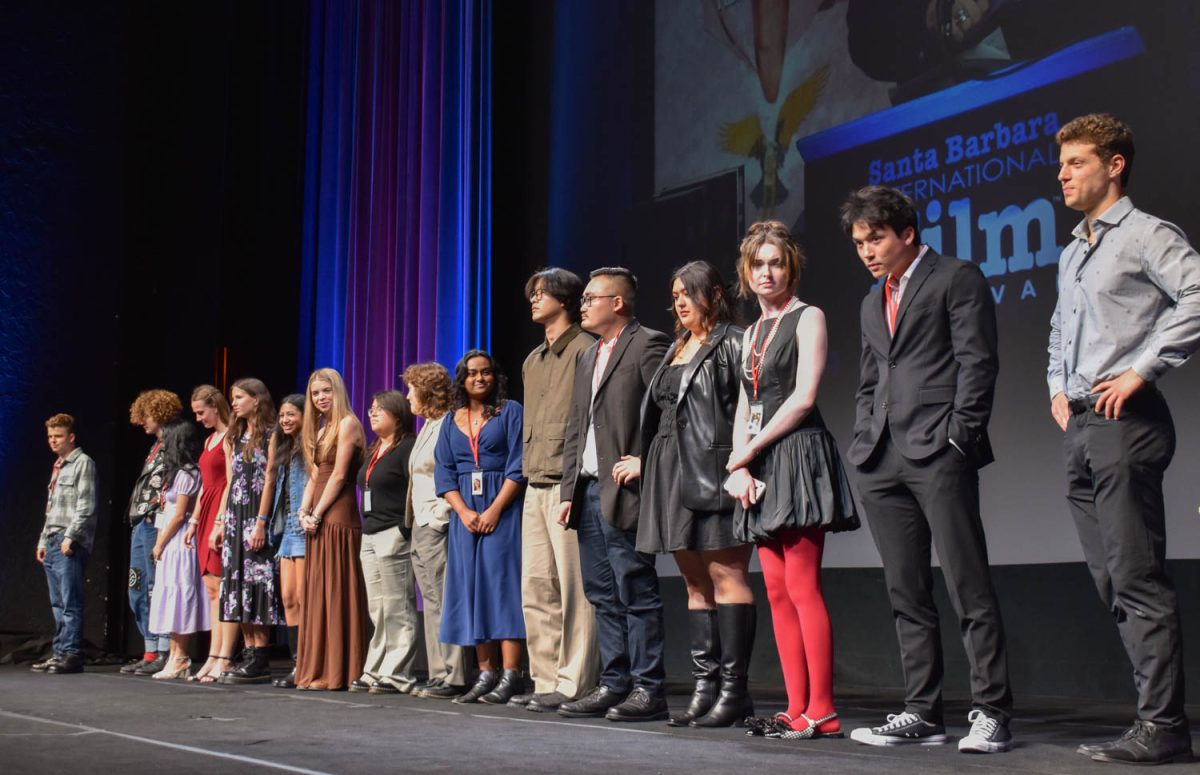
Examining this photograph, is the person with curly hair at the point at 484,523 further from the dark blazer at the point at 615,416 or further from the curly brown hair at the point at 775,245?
the curly brown hair at the point at 775,245

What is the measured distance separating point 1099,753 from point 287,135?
21.4ft

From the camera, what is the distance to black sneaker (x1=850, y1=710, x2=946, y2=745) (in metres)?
2.98

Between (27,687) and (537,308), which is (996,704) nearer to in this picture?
(537,308)

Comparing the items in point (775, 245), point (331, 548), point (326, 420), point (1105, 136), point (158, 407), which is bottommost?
point (331, 548)

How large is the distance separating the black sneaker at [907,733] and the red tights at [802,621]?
0.18 m

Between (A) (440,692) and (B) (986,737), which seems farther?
(A) (440,692)

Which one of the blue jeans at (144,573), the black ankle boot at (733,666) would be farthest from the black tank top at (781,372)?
the blue jeans at (144,573)

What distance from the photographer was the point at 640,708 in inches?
145

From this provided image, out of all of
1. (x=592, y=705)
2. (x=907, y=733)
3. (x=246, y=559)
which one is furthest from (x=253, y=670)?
(x=907, y=733)

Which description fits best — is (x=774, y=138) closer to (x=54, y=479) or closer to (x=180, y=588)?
(x=180, y=588)

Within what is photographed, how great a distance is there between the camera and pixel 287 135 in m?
7.99

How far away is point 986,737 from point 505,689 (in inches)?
77.3

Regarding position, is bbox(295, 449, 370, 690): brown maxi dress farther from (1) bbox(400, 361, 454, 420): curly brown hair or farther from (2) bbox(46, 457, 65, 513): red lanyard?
(2) bbox(46, 457, 65, 513): red lanyard

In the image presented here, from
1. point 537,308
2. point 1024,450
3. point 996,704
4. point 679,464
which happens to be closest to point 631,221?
point 537,308
